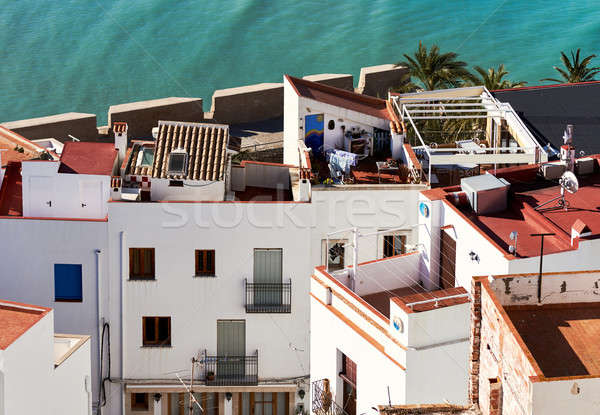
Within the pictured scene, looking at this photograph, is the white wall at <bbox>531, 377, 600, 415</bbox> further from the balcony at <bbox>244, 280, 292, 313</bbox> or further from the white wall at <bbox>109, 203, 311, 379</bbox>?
the balcony at <bbox>244, 280, 292, 313</bbox>

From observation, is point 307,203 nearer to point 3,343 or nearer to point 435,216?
point 435,216

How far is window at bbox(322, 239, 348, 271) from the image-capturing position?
3181 cm

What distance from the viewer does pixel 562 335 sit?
640 inches

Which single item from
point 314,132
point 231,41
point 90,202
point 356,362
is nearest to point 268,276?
point 314,132

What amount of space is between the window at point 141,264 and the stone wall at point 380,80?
20297 millimetres

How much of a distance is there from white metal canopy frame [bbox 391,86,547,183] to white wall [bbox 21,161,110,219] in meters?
9.24

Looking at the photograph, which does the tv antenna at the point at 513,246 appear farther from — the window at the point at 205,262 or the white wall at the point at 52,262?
the white wall at the point at 52,262

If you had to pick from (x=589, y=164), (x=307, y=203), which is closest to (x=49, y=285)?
(x=307, y=203)

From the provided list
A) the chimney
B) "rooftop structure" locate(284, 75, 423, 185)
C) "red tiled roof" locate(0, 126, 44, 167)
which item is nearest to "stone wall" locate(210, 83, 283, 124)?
"red tiled roof" locate(0, 126, 44, 167)

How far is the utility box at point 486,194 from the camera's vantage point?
2488cm

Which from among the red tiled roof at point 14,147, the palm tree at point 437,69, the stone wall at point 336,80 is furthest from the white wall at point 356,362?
the stone wall at point 336,80

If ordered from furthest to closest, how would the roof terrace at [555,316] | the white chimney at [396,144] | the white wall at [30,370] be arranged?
the white chimney at [396,144]
the white wall at [30,370]
the roof terrace at [555,316]

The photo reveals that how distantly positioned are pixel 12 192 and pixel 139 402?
731 cm

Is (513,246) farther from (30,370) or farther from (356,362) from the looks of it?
(30,370)
